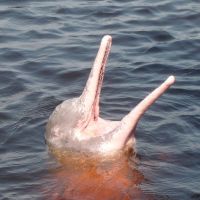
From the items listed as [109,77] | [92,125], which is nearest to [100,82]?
[92,125]

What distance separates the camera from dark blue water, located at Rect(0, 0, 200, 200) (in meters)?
7.11

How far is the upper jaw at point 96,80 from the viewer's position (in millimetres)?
6531

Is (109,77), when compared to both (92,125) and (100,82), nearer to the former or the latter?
(92,125)

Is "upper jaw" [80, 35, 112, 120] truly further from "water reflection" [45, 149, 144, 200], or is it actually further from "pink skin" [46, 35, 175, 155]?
"water reflection" [45, 149, 144, 200]

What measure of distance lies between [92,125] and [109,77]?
3.13 m

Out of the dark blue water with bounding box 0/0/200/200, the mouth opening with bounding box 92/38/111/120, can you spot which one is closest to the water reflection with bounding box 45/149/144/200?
the dark blue water with bounding box 0/0/200/200

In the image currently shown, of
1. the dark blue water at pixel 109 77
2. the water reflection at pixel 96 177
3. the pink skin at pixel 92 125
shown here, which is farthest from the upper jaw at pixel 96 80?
the dark blue water at pixel 109 77

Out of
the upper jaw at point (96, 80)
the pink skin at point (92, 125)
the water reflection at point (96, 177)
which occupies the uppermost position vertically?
the upper jaw at point (96, 80)

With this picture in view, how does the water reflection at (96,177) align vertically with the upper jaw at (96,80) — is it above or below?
below

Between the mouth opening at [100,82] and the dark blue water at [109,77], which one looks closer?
the mouth opening at [100,82]

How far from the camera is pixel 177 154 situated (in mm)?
7465

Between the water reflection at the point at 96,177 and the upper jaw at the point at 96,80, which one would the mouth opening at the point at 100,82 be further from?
the water reflection at the point at 96,177

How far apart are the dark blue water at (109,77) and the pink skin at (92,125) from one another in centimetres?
42

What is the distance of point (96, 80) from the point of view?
21.7 ft
